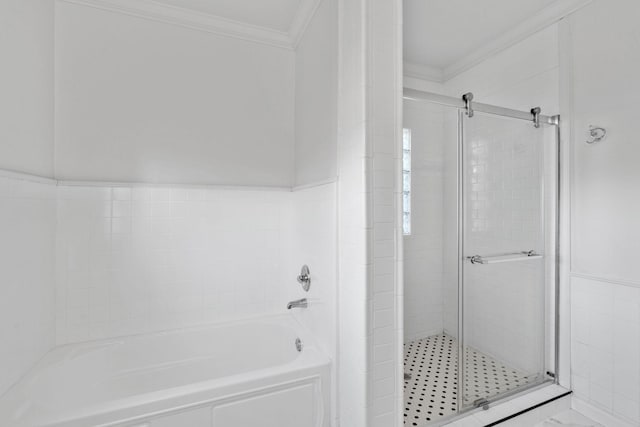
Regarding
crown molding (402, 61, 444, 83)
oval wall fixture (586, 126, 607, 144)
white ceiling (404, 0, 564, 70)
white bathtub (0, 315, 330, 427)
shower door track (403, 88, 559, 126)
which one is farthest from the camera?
crown molding (402, 61, 444, 83)

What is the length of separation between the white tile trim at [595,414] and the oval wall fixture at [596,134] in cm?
162

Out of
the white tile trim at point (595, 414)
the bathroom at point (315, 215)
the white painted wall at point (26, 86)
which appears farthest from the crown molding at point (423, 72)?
the white tile trim at point (595, 414)

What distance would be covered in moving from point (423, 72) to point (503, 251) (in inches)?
69.9

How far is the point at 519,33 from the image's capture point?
215cm

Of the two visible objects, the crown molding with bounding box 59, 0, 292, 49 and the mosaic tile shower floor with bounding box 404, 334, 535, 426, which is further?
the crown molding with bounding box 59, 0, 292, 49

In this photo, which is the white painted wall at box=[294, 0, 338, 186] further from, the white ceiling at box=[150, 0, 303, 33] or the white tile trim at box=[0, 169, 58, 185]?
the white tile trim at box=[0, 169, 58, 185]

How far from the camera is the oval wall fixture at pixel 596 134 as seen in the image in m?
1.68

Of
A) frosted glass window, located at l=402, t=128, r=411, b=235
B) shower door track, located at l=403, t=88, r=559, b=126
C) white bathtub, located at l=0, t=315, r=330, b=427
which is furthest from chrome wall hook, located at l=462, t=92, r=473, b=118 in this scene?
white bathtub, located at l=0, t=315, r=330, b=427

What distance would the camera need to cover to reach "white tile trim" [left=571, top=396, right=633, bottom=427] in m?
1.61

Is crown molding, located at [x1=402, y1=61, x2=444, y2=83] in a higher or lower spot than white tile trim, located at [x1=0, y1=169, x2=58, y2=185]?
higher

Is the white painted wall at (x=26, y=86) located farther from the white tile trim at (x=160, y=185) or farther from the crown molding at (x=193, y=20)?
the crown molding at (x=193, y=20)

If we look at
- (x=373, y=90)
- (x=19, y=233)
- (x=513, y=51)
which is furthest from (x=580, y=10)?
(x=19, y=233)

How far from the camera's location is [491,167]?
1.91 m

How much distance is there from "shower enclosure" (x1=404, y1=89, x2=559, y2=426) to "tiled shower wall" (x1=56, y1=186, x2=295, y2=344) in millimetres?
1243
